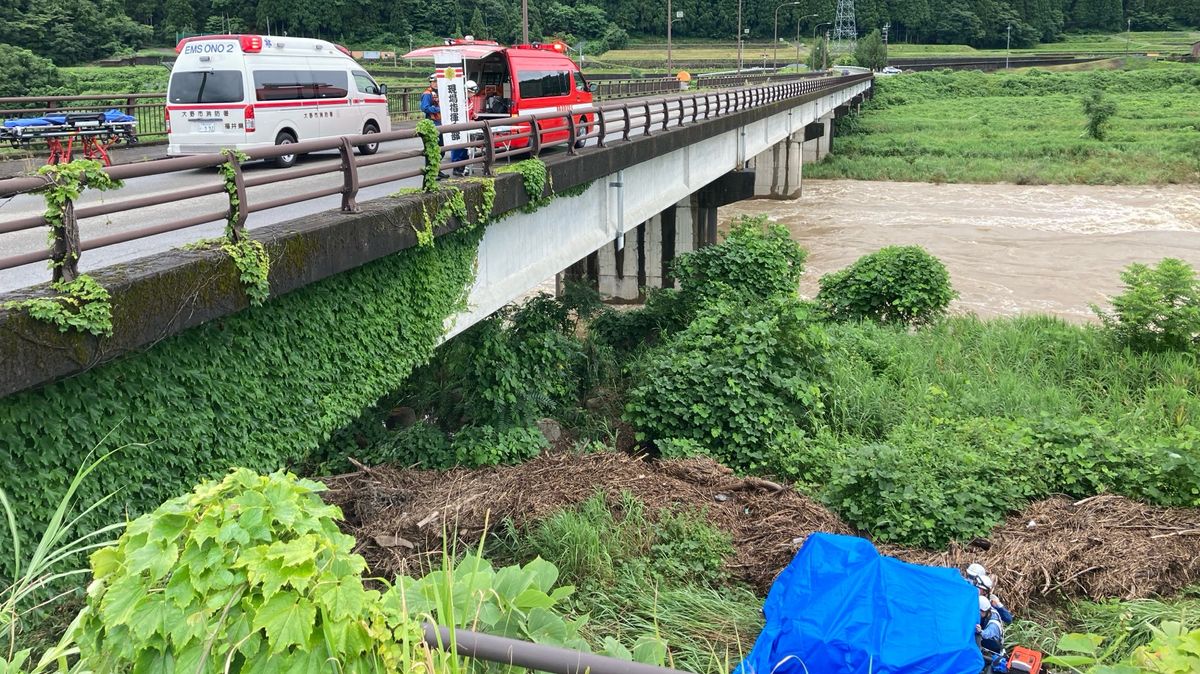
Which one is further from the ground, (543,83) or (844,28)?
(844,28)

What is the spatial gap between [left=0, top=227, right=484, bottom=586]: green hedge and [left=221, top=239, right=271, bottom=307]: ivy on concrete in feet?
0.83

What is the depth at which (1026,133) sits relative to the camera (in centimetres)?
5947

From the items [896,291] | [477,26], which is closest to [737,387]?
[896,291]

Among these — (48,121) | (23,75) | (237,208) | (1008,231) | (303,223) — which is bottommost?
(1008,231)

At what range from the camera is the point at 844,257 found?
29.8 metres

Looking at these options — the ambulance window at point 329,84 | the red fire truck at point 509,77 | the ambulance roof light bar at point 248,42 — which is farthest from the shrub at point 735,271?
the ambulance roof light bar at point 248,42

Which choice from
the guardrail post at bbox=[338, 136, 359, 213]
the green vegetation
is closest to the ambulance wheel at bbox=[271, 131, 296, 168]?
the guardrail post at bbox=[338, 136, 359, 213]

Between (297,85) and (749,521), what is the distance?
11118mm

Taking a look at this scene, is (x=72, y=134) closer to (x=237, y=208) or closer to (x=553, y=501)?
(x=237, y=208)

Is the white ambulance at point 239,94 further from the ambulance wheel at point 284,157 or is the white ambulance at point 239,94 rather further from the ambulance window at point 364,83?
the ambulance window at point 364,83

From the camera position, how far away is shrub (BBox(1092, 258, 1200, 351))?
15047 mm

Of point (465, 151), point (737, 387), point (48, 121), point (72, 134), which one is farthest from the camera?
point (48, 121)

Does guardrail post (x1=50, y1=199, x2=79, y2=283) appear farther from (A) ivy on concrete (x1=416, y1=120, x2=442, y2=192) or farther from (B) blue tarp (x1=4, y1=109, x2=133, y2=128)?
(B) blue tarp (x1=4, y1=109, x2=133, y2=128)

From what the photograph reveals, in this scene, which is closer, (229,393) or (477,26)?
(229,393)
